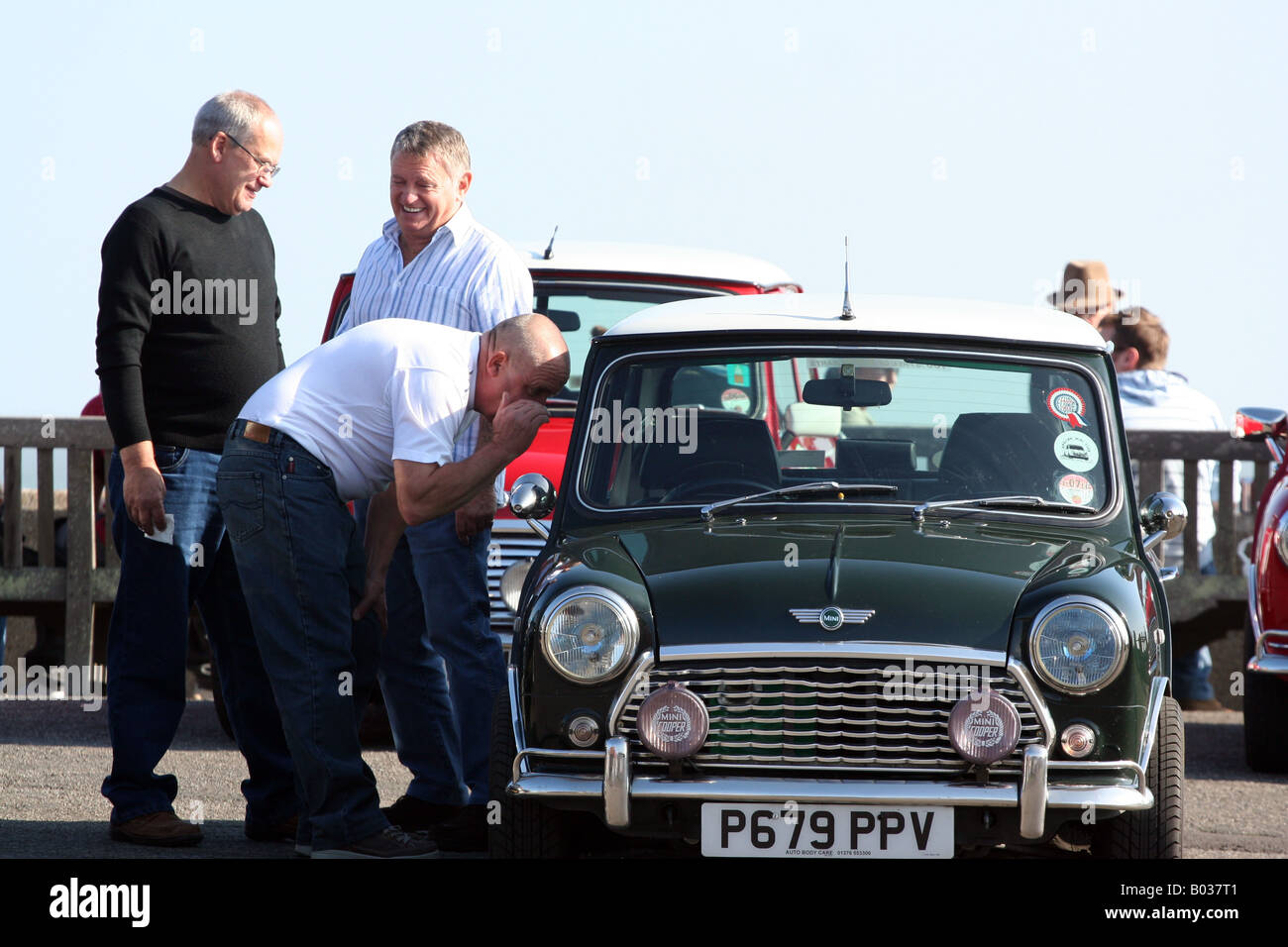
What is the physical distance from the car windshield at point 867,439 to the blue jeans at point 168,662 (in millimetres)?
1297

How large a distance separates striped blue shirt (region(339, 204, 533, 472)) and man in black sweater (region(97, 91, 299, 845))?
43cm

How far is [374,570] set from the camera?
17.9 feet

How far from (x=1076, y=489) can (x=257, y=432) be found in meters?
2.41

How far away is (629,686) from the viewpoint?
14.6ft

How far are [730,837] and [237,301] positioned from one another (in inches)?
105

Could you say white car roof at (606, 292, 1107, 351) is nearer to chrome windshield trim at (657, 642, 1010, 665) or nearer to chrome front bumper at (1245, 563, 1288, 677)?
chrome windshield trim at (657, 642, 1010, 665)

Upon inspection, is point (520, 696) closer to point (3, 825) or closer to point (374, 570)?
point (374, 570)

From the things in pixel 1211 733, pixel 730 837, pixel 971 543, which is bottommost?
pixel 1211 733

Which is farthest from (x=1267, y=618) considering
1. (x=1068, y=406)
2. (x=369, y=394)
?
(x=369, y=394)

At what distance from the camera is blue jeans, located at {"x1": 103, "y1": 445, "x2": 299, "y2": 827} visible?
18.5 ft

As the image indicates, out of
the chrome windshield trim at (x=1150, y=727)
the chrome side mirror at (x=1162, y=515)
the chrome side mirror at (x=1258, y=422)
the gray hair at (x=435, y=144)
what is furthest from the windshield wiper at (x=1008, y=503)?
the chrome side mirror at (x=1258, y=422)

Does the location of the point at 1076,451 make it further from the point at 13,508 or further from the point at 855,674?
the point at 13,508

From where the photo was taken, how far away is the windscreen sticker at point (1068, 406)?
5.40 meters
